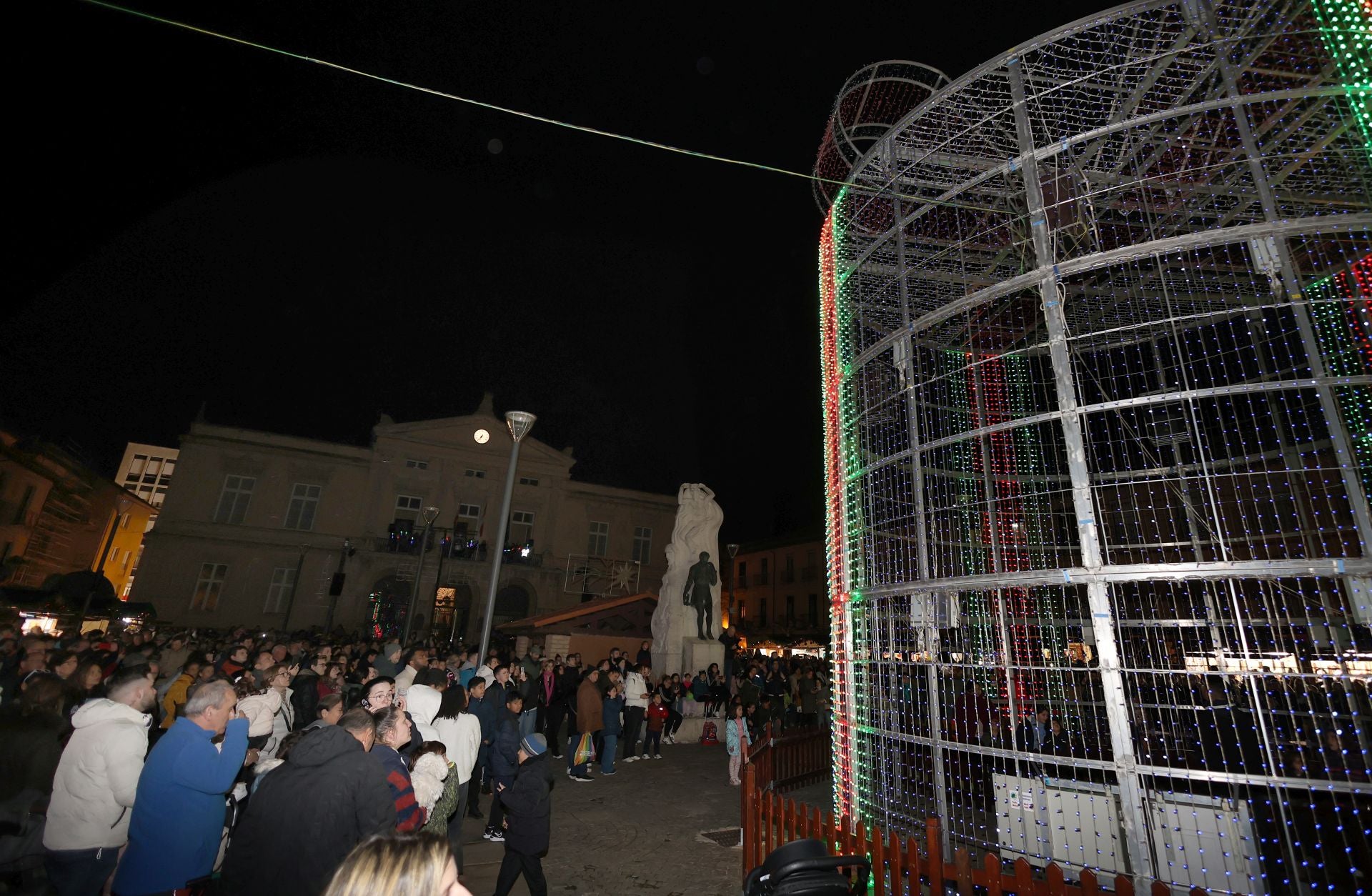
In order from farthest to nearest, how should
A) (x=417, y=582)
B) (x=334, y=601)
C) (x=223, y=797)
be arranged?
(x=334, y=601) < (x=417, y=582) < (x=223, y=797)

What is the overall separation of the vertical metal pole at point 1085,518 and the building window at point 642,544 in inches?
1445

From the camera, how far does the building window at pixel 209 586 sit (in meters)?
31.8

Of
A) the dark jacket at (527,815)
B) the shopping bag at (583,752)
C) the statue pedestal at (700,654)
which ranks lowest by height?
the shopping bag at (583,752)

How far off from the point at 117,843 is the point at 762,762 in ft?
22.6

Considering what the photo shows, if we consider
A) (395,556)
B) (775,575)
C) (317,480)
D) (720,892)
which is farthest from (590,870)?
(775,575)

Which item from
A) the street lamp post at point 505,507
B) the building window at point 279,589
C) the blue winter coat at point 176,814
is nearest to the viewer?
the blue winter coat at point 176,814

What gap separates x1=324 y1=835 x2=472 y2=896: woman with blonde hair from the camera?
1643 mm

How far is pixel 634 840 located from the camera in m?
7.10

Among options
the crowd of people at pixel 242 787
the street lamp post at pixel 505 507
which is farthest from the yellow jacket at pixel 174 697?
the street lamp post at pixel 505 507

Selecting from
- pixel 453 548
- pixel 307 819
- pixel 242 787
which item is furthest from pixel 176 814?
pixel 453 548

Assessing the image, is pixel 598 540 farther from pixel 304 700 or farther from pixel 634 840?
pixel 634 840

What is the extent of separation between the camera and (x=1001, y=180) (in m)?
7.25

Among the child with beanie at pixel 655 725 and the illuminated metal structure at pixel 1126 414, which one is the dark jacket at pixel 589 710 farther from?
the illuminated metal structure at pixel 1126 414

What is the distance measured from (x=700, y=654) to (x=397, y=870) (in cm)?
1653
